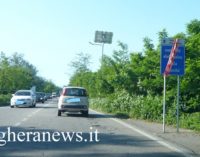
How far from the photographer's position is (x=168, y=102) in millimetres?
25312

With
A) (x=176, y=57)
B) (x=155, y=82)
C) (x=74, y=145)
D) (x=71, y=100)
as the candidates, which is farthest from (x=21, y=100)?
(x=74, y=145)

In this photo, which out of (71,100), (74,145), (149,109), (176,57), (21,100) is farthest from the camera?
(21,100)

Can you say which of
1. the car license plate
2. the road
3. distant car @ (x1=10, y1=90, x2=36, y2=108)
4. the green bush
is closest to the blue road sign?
the green bush

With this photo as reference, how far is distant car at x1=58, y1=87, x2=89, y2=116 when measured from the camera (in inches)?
1172

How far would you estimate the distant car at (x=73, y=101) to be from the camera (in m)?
29.8

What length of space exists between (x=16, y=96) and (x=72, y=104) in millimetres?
17665

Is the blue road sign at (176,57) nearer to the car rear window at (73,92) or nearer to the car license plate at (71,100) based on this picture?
the car license plate at (71,100)

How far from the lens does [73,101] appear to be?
29.9 m

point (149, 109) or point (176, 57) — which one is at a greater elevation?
point (176, 57)

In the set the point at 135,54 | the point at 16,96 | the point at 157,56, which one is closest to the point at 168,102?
the point at 157,56

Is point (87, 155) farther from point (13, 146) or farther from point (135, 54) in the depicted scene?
point (135, 54)

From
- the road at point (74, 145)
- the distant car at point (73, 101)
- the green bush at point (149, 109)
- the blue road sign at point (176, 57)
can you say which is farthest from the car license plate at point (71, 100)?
the road at point (74, 145)

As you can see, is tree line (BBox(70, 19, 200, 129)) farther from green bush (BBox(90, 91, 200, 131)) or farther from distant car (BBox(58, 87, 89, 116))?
distant car (BBox(58, 87, 89, 116))

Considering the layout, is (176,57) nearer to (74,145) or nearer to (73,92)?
(74,145)
